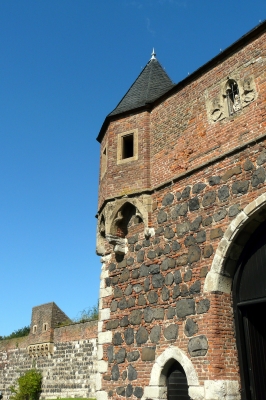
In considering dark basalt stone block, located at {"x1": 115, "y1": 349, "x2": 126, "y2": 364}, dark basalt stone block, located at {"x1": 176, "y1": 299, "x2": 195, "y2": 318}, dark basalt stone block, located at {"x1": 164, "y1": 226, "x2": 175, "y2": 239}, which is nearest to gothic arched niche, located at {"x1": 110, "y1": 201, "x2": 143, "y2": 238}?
dark basalt stone block, located at {"x1": 164, "y1": 226, "x2": 175, "y2": 239}

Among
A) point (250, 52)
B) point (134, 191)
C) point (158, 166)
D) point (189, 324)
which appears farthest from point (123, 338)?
point (250, 52)

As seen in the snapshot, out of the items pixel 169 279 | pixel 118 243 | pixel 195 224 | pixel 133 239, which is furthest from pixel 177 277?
pixel 118 243

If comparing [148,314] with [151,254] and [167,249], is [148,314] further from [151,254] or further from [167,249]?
[167,249]

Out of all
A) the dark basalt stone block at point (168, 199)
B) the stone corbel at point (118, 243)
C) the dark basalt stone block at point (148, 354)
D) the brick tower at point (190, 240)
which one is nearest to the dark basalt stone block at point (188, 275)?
the brick tower at point (190, 240)

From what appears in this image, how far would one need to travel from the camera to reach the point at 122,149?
1000 cm

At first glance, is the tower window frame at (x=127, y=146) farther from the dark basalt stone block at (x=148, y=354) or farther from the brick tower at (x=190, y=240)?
the dark basalt stone block at (x=148, y=354)

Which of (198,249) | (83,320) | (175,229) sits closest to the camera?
(198,249)

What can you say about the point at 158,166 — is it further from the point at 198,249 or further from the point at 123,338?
the point at 123,338

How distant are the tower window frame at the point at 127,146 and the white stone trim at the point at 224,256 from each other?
10.7 ft

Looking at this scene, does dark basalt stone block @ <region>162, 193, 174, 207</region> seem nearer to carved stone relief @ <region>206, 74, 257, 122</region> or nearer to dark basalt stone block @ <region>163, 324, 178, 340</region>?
carved stone relief @ <region>206, 74, 257, 122</region>

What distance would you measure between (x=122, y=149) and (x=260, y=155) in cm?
382

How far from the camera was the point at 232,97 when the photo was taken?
8.10 metres

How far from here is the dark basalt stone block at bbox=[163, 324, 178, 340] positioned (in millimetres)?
7379

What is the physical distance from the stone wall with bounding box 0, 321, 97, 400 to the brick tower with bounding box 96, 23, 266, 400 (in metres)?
10.7
